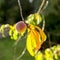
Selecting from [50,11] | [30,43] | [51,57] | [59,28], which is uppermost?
[30,43]

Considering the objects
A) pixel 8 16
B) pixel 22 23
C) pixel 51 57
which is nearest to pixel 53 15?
pixel 8 16

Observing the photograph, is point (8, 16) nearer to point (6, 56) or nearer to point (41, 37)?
point (6, 56)

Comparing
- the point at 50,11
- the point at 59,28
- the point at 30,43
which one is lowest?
the point at 59,28

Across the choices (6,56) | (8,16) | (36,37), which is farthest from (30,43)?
(8,16)

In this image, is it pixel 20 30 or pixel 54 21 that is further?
pixel 54 21

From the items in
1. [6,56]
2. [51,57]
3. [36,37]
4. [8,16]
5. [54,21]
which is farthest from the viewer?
[8,16]

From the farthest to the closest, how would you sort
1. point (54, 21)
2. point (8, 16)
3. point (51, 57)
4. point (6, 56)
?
point (8, 16)
point (54, 21)
point (6, 56)
point (51, 57)

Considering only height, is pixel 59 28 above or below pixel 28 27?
below

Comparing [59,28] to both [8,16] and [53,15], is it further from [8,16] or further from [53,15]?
[8,16]

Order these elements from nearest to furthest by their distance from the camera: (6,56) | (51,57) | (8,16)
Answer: (51,57) < (6,56) < (8,16)
